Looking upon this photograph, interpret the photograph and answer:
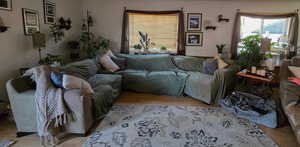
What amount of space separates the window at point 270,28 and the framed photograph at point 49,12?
4.54 meters

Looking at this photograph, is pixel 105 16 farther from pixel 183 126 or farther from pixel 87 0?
pixel 183 126

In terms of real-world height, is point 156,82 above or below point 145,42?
below

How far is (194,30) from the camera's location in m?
4.77

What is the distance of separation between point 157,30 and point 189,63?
4.36 feet

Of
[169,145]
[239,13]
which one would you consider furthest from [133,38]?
[169,145]

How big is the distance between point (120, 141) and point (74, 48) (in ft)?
10.5

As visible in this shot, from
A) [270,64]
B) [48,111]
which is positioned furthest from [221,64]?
[48,111]

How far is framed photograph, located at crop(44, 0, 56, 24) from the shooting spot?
11.8 ft

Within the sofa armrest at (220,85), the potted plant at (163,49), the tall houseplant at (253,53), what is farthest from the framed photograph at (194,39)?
the sofa armrest at (220,85)

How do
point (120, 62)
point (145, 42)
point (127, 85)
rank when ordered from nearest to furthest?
1. point (127, 85)
2. point (120, 62)
3. point (145, 42)

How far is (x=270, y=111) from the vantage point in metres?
2.72

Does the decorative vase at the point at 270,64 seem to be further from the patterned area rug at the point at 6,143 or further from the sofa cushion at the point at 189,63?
the patterned area rug at the point at 6,143

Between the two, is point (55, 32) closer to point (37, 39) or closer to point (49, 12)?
point (49, 12)

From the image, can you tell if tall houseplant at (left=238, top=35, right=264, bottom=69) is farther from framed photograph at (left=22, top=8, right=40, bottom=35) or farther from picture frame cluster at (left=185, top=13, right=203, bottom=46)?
framed photograph at (left=22, top=8, right=40, bottom=35)
